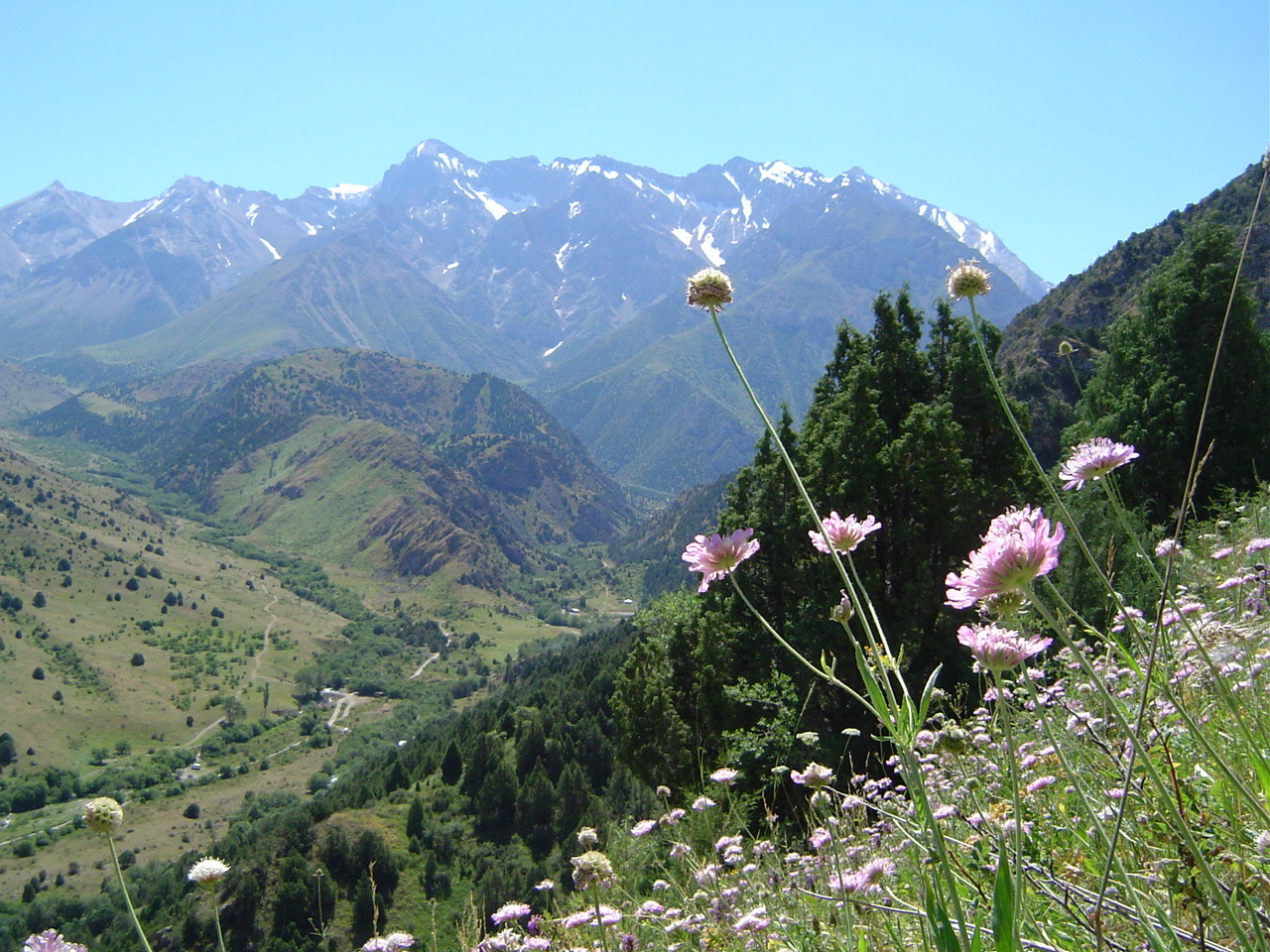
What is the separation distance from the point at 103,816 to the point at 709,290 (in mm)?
2802

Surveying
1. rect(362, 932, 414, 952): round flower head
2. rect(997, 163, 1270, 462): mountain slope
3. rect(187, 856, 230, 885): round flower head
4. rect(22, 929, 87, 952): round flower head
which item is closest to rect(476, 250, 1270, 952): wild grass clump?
rect(362, 932, 414, 952): round flower head

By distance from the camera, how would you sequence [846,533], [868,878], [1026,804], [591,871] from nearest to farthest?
[846,533] → [868,878] → [591,871] → [1026,804]

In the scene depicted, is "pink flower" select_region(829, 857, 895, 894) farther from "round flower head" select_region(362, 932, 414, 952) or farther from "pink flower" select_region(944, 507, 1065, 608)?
"round flower head" select_region(362, 932, 414, 952)

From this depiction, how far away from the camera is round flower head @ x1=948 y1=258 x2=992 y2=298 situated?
2.96m

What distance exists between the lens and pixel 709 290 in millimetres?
2730

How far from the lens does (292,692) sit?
5945 inches

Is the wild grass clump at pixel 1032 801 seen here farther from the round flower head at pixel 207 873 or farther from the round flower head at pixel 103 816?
the round flower head at pixel 103 816

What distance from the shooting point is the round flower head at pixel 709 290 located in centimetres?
266

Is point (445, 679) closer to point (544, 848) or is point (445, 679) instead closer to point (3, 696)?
point (3, 696)

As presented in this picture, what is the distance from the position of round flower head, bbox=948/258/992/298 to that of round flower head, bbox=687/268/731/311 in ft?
2.93

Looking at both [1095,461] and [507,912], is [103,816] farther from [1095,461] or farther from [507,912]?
[1095,461]

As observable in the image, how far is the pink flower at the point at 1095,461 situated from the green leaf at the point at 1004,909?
3.93 ft

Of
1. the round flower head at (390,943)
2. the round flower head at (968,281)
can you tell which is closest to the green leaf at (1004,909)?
the round flower head at (968,281)

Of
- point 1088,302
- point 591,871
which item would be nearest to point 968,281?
point 591,871
